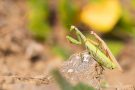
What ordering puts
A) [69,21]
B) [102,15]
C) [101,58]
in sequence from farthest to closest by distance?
1. [69,21]
2. [102,15]
3. [101,58]

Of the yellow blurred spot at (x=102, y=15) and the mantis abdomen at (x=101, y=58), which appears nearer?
the mantis abdomen at (x=101, y=58)

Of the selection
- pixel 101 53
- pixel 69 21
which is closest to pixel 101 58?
pixel 101 53

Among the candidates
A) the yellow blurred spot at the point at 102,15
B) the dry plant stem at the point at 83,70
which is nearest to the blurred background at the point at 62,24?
the yellow blurred spot at the point at 102,15

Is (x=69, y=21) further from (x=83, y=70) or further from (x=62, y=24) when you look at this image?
(x=83, y=70)

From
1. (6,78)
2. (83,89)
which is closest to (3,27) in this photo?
(6,78)

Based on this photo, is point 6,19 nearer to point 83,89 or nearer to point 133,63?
point 133,63

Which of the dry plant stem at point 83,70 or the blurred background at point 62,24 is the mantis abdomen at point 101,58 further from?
the blurred background at point 62,24

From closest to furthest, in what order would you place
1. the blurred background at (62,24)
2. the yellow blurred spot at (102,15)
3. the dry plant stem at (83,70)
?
the dry plant stem at (83,70), the blurred background at (62,24), the yellow blurred spot at (102,15)

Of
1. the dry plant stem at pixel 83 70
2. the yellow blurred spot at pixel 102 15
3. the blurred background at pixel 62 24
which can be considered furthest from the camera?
the yellow blurred spot at pixel 102 15
